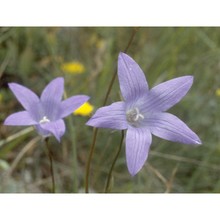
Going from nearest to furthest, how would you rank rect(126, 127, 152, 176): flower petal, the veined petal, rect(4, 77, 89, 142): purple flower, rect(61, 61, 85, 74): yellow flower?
rect(126, 127, 152, 176): flower petal → rect(4, 77, 89, 142): purple flower → the veined petal → rect(61, 61, 85, 74): yellow flower

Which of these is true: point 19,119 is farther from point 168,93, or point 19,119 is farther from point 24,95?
point 168,93

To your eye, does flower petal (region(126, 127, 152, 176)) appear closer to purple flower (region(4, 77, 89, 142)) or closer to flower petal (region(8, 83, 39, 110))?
purple flower (region(4, 77, 89, 142))

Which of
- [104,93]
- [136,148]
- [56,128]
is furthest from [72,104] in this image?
[104,93]

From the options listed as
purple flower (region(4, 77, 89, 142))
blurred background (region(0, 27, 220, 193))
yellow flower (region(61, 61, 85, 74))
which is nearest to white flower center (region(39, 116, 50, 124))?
purple flower (region(4, 77, 89, 142))

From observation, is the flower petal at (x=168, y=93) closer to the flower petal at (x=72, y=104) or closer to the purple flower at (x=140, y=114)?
the purple flower at (x=140, y=114)

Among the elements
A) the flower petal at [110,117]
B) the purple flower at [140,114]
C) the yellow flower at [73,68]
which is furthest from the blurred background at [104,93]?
the flower petal at [110,117]
